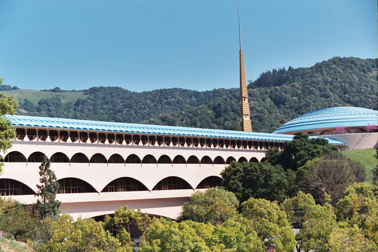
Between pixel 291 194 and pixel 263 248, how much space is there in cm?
2096

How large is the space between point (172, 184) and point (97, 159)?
8384mm

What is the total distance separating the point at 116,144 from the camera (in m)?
39.6

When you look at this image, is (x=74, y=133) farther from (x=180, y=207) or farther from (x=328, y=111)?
(x=328, y=111)

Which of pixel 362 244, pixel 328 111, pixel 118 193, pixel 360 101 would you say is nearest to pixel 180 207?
pixel 118 193

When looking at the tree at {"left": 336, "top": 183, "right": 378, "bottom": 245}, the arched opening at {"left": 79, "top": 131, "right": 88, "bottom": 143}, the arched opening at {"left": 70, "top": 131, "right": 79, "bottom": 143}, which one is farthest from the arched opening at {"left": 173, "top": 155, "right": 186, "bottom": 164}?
the tree at {"left": 336, "top": 183, "right": 378, "bottom": 245}

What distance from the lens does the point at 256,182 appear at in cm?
4356

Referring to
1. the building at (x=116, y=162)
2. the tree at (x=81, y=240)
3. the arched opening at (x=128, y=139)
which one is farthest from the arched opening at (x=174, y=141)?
the tree at (x=81, y=240)

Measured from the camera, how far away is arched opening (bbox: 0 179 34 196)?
34594mm

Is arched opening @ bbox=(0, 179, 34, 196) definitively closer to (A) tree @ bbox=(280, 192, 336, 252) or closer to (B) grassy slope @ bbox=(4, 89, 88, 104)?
(A) tree @ bbox=(280, 192, 336, 252)

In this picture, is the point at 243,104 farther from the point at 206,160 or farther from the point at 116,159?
the point at 116,159

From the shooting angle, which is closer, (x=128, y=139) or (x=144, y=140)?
(x=128, y=139)

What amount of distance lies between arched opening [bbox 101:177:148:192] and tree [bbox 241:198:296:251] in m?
12.4

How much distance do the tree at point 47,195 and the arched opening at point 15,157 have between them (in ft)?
10.6

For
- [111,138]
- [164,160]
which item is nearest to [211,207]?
[164,160]
